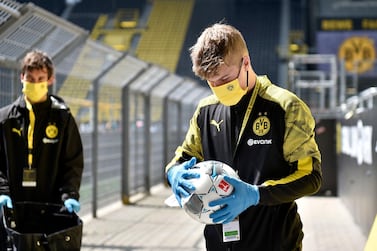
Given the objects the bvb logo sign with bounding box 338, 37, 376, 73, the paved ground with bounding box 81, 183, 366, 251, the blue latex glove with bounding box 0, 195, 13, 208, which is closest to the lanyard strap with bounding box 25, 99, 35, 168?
the blue latex glove with bounding box 0, 195, 13, 208

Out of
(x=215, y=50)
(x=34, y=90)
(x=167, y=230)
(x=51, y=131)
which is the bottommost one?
(x=167, y=230)

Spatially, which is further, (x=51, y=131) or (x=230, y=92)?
(x=51, y=131)

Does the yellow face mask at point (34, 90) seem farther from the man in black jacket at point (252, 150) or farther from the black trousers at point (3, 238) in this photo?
the man in black jacket at point (252, 150)

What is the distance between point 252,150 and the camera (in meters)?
2.34

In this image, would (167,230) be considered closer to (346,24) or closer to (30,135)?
(30,135)

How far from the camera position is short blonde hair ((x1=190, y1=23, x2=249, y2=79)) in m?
2.20

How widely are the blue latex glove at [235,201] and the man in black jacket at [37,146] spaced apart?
5.56ft

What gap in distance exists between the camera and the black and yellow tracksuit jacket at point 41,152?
378cm

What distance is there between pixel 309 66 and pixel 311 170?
23.5 meters

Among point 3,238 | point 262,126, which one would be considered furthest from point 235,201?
point 3,238

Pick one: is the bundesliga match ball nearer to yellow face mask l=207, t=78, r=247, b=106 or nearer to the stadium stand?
yellow face mask l=207, t=78, r=247, b=106

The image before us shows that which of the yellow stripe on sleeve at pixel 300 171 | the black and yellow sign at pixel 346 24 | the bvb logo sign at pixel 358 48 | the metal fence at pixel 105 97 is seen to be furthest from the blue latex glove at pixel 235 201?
the black and yellow sign at pixel 346 24

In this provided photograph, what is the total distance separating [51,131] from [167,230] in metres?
4.45

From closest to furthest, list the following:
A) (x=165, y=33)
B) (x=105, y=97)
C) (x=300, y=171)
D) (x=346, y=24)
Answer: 1. (x=300, y=171)
2. (x=105, y=97)
3. (x=346, y=24)
4. (x=165, y=33)
